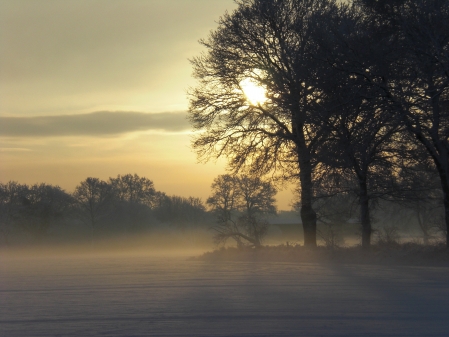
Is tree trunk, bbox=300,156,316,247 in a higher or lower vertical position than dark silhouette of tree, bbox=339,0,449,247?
lower

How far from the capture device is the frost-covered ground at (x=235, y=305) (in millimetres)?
7891

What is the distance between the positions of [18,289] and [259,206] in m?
34.7

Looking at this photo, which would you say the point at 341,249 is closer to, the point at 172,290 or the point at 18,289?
the point at 172,290

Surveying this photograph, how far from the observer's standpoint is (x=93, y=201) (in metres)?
69.9

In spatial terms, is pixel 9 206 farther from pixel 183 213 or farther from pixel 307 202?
pixel 307 202

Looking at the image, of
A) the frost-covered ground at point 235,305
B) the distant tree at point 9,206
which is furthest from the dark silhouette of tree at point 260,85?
the distant tree at point 9,206

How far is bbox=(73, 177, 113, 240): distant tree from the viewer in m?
68.6

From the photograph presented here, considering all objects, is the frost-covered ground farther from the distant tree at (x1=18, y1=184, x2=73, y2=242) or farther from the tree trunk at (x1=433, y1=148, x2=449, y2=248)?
the distant tree at (x1=18, y1=184, x2=73, y2=242)

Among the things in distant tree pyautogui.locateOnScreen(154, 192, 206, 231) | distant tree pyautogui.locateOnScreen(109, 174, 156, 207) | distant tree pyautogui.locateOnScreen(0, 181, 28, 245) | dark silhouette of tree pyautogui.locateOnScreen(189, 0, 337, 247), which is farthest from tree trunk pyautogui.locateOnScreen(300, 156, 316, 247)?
distant tree pyautogui.locateOnScreen(109, 174, 156, 207)

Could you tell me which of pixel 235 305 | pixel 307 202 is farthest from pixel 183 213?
pixel 235 305

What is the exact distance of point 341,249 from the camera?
22.7 metres

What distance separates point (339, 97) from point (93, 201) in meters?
56.8

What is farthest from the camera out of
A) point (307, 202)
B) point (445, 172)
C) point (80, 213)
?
point (80, 213)

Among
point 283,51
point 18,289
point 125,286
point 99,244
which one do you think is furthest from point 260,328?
point 99,244
